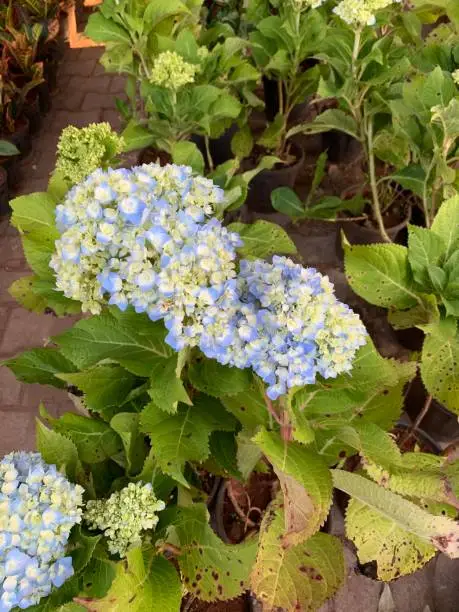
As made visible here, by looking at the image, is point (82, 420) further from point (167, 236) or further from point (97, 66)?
point (97, 66)

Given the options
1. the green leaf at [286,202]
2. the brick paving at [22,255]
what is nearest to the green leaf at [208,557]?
the brick paving at [22,255]

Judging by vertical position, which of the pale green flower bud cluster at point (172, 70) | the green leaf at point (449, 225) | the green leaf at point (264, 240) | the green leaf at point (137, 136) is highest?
the pale green flower bud cluster at point (172, 70)

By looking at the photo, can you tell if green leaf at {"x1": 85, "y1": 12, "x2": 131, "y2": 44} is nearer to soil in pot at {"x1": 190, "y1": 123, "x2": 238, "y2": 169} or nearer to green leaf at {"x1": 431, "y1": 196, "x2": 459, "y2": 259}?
soil in pot at {"x1": 190, "y1": 123, "x2": 238, "y2": 169}

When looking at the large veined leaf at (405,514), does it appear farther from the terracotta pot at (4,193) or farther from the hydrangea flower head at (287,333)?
the terracotta pot at (4,193)

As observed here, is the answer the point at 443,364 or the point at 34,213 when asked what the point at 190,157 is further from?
the point at 443,364

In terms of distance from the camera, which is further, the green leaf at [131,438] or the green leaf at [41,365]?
the green leaf at [41,365]

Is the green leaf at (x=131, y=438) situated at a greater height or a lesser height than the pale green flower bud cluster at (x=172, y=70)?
lesser

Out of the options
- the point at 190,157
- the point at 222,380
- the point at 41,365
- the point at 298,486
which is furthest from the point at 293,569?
the point at 190,157
